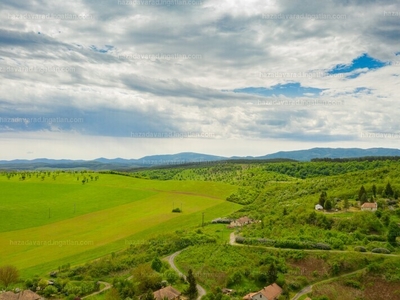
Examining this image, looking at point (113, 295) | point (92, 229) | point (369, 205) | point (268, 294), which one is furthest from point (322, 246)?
point (92, 229)

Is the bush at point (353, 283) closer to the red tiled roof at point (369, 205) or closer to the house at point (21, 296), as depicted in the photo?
the red tiled roof at point (369, 205)

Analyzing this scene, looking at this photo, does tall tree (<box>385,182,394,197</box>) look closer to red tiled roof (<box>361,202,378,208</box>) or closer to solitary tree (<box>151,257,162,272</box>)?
red tiled roof (<box>361,202,378,208</box>)

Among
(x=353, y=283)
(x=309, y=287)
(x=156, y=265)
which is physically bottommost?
(x=309, y=287)

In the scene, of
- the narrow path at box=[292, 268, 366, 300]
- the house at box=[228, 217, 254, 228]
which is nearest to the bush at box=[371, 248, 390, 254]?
the narrow path at box=[292, 268, 366, 300]

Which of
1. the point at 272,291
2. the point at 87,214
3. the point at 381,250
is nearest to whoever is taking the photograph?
the point at 272,291

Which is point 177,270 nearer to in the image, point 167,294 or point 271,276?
point 167,294

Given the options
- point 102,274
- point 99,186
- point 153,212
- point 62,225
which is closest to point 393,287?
point 102,274

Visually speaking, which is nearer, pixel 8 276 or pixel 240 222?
pixel 8 276
